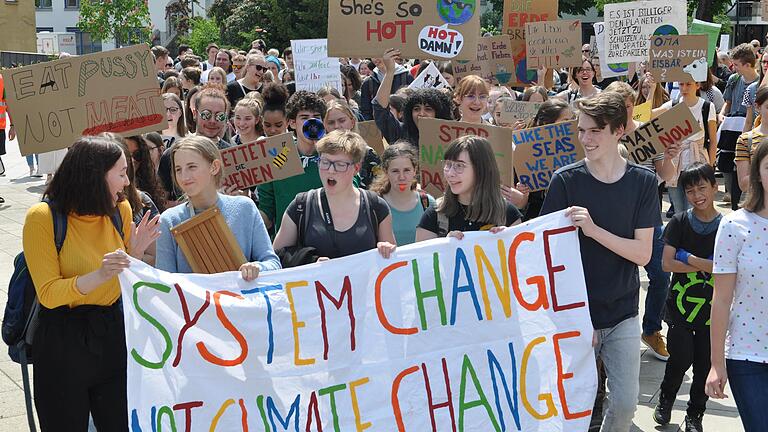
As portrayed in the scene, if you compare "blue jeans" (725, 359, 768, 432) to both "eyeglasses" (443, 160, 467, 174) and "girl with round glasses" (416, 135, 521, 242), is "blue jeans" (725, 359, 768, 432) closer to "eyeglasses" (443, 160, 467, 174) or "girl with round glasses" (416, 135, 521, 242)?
"girl with round glasses" (416, 135, 521, 242)

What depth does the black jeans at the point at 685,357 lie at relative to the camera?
5641 mm

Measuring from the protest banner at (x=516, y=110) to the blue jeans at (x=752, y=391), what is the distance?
4.34m

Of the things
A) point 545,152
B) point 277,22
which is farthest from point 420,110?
point 277,22

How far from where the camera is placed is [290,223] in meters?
4.92

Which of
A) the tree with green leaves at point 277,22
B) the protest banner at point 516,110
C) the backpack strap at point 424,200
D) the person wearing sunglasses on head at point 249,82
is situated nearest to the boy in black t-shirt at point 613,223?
the backpack strap at point 424,200

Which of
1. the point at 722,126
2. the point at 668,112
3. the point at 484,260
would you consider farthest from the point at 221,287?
→ the point at 722,126

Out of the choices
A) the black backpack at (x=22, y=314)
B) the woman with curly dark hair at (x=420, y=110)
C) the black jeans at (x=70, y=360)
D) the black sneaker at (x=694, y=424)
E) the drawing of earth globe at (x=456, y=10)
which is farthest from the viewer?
the drawing of earth globe at (x=456, y=10)

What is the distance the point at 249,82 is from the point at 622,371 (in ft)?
23.4

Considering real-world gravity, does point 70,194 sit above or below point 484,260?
above

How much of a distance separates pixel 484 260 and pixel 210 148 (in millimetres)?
1298

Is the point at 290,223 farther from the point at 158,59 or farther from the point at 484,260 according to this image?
the point at 158,59

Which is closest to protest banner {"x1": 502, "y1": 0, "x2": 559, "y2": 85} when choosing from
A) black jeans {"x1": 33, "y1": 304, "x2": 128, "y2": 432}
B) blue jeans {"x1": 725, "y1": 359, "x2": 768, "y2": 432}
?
blue jeans {"x1": 725, "y1": 359, "x2": 768, "y2": 432}

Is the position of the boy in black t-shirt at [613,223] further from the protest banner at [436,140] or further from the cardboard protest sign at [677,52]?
the cardboard protest sign at [677,52]

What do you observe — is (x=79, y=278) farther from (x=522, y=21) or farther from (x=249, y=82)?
(x=522, y=21)
